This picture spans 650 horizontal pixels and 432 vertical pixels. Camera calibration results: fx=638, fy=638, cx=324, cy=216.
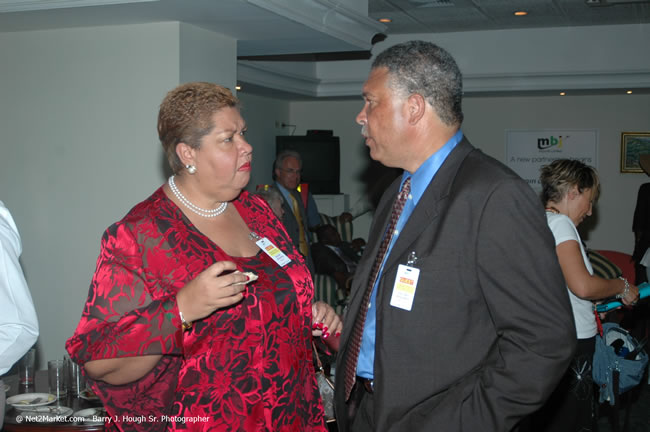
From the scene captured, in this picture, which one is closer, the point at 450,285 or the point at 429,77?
the point at 450,285

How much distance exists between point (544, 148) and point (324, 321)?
25.6 feet

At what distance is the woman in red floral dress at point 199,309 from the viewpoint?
1.76 m

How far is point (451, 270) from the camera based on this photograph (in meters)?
1.60

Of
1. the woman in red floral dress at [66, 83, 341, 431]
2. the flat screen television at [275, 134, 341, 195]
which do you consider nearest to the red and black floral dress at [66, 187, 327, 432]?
the woman in red floral dress at [66, 83, 341, 431]

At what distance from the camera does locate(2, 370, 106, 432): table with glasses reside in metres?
2.55

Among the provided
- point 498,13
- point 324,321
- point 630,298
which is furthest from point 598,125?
point 324,321

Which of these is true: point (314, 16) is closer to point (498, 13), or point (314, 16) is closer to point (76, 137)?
point (76, 137)

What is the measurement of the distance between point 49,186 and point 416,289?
4.18m

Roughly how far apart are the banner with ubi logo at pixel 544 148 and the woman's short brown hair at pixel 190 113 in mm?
7706

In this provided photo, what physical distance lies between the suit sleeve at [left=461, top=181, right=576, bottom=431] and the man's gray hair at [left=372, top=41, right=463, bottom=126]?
33cm

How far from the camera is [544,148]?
9203 mm

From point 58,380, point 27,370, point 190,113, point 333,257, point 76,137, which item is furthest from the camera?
point 333,257

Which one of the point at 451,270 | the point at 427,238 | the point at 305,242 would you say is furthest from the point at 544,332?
the point at 305,242

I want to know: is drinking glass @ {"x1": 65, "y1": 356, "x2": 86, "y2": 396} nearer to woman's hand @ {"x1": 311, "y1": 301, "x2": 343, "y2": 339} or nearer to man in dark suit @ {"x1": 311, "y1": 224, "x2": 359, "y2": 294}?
woman's hand @ {"x1": 311, "y1": 301, "x2": 343, "y2": 339}
